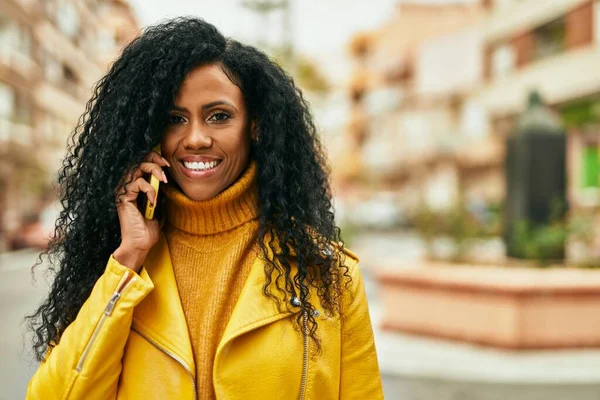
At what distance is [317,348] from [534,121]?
7.63 metres

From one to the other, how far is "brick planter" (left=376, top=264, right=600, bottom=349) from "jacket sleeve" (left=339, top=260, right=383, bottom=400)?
529 cm

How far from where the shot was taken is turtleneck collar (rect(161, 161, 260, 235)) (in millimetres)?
1922

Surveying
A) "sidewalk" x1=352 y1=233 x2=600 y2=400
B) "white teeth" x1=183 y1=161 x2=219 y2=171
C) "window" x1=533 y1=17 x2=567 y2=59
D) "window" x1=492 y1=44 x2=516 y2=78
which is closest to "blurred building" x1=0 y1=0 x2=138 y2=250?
"window" x1=492 y1=44 x2=516 y2=78

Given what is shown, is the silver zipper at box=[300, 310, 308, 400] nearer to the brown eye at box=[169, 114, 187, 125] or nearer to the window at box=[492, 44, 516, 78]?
the brown eye at box=[169, 114, 187, 125]

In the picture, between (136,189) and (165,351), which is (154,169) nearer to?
(136,189)

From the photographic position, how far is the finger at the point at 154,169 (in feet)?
6.03

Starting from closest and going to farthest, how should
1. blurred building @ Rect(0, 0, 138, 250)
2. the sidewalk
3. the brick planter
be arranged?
1. the sidewalk
2. the brick planter
3. blurred building @ Rect(0, 0, 138, 250)

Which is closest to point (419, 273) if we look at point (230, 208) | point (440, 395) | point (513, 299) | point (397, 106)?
point (513, 299)

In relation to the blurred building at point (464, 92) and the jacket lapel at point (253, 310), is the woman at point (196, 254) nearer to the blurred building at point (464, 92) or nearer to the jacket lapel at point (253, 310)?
the jacket lapel at point (253, 310)

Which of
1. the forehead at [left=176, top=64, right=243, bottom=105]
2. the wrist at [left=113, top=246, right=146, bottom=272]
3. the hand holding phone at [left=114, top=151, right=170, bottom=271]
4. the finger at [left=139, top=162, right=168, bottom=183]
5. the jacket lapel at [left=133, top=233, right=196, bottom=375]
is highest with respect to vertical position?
the forehead at [left=176, top=64, right=243, bottom=105]

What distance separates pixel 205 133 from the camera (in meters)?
1.85

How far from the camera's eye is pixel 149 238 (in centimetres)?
Answer: 182

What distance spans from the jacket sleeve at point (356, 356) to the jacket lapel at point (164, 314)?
0.41 m

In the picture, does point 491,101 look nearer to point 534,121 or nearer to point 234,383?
point 534,121
